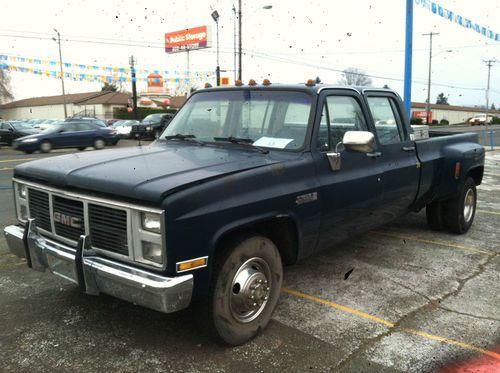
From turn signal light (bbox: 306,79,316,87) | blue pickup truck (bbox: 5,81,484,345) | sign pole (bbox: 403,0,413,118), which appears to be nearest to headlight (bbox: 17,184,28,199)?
blue pickup truck (bbox: 5,81,484,345)

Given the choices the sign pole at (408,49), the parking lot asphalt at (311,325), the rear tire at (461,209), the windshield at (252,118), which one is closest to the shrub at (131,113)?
the sign pole at (408,49)

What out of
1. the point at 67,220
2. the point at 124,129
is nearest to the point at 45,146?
the point at 124,129

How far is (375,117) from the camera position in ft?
15.6

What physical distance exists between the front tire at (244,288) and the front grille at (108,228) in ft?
2.07

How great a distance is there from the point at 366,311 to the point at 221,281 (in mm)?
1496

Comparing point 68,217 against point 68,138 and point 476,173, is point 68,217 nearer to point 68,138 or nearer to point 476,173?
point 476,173

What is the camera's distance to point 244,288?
3176mm

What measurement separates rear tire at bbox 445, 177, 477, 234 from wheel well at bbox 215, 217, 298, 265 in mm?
3313

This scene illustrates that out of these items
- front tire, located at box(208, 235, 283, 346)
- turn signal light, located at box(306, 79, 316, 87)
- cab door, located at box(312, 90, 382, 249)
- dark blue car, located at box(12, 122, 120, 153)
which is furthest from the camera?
dark blue car, located at box(12, 122, 120, 153)

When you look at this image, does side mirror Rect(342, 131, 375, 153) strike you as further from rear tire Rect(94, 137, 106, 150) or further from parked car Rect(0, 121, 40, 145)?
parked car Rect(0, 121, 40, 145)

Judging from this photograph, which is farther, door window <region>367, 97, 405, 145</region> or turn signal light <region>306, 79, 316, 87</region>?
door window <region>367, 97, 405, 145</region>

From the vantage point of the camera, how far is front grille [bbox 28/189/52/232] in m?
3.43

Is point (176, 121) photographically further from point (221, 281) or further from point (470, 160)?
point (470, 160)

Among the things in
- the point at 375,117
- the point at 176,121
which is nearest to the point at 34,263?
the point at 176,121
